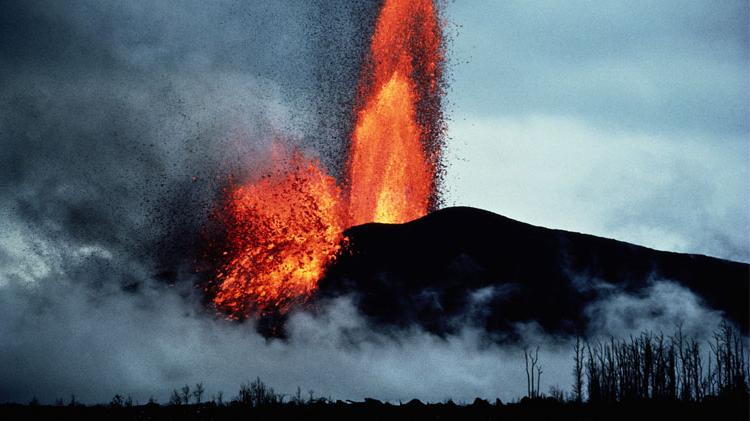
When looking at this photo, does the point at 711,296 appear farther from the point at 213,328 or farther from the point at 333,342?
the point at 213,328

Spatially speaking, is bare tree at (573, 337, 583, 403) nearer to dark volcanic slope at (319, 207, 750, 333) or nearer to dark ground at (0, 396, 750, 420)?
dark ground at (0, 396, 750, 420)

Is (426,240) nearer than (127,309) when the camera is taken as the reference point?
Yes

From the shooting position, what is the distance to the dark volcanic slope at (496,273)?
89.6 meters

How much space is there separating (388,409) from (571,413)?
375 inches

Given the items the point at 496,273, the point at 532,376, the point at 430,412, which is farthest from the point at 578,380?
the point at 496,273

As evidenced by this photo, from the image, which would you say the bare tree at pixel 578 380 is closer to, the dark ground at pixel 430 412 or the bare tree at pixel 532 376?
the bare tree at pixel 532 376

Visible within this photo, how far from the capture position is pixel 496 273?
9662 centimetres

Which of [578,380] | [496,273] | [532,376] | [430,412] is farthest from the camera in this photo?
[496,273]

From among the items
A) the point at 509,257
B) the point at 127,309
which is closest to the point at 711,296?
the point at 509,257

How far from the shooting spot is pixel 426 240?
321ft

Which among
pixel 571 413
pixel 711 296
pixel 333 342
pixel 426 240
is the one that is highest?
pixel 426 240

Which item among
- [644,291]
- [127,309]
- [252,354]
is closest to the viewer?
[252,354]

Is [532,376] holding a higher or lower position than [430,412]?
higher

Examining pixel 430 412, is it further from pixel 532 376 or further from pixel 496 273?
pixel 496 273
